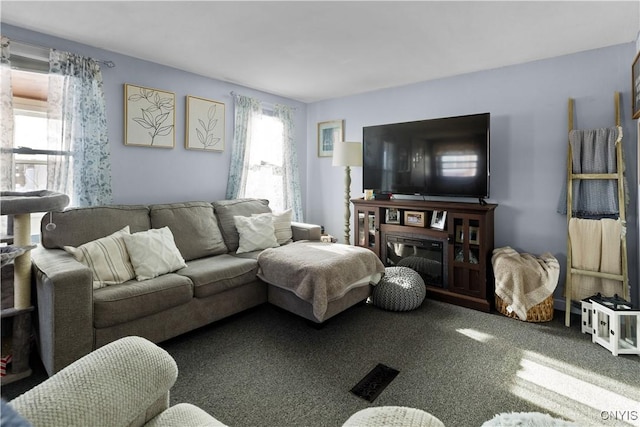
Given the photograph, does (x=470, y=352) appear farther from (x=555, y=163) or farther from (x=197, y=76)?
(x=197, y=76)

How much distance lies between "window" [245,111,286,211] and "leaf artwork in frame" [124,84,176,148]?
1056 mm

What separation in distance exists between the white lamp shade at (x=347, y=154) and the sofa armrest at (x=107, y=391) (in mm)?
3109

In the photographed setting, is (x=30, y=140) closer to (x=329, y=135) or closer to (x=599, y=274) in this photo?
(x=329, y=135)

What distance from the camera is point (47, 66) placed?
8.68 ft

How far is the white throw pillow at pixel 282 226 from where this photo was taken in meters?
3.61

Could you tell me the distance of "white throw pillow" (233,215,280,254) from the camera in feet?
10.9

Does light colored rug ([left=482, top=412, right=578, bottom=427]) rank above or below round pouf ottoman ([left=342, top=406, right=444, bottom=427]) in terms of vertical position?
below

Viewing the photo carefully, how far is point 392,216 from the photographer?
3715 millimetres

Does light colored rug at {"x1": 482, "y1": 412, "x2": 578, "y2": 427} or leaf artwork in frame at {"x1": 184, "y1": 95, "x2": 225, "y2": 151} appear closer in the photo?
light colored rug at {"x1": 482, "y1": 412, "x2": 578, "y2": 427}

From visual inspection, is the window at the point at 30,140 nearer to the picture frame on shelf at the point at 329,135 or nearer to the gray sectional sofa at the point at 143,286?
the gray sectional sofa at the point at 143,286

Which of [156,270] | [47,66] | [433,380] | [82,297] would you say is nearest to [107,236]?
[156,270]

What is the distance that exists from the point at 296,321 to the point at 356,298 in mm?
565

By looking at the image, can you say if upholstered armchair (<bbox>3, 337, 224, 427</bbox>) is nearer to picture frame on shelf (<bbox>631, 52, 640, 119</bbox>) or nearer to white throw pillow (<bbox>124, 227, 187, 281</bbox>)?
white throw pillow (<bbox>124, 227, 187, 281</bbox>)

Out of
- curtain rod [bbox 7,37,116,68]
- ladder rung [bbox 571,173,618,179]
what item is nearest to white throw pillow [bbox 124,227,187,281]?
curtain rod [bbox 7,37,116,68]
